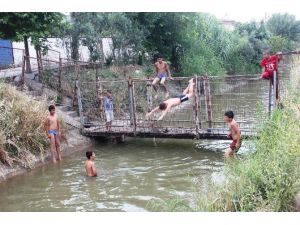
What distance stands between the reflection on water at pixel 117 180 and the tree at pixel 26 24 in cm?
516

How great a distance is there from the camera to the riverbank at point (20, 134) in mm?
9747

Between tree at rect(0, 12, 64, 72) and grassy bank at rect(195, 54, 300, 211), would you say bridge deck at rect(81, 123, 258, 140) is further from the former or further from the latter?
tree at rect(0, 12, 64, 72)

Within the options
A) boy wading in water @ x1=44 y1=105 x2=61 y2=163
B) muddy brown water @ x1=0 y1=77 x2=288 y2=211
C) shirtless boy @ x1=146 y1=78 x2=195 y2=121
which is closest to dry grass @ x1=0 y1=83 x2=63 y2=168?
boy wading in water @ x1=44 y1=105 x2=61 y2=163

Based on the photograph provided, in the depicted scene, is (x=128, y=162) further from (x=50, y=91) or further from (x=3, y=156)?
(x=50, y=91)

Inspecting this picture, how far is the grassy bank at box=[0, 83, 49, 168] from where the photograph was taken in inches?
388

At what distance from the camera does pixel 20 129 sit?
33.7 ft

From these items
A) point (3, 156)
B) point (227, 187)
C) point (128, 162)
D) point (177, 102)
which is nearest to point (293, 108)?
point (177, 102)

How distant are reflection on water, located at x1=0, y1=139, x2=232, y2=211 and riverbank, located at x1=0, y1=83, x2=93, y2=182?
31 centimetres

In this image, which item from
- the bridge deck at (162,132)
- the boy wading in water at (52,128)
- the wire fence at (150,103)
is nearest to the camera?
the boy wading in water at (52,128)

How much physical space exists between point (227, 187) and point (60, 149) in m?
6.61

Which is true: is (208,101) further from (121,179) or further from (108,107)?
(121,179)

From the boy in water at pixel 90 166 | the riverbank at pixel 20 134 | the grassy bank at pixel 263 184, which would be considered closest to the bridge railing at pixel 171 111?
the riverbank at pixel 20 134

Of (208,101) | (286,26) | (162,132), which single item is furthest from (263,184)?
(286,26)

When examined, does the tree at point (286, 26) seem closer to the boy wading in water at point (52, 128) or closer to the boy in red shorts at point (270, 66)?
the boy in red shorts at point (270, 66)
